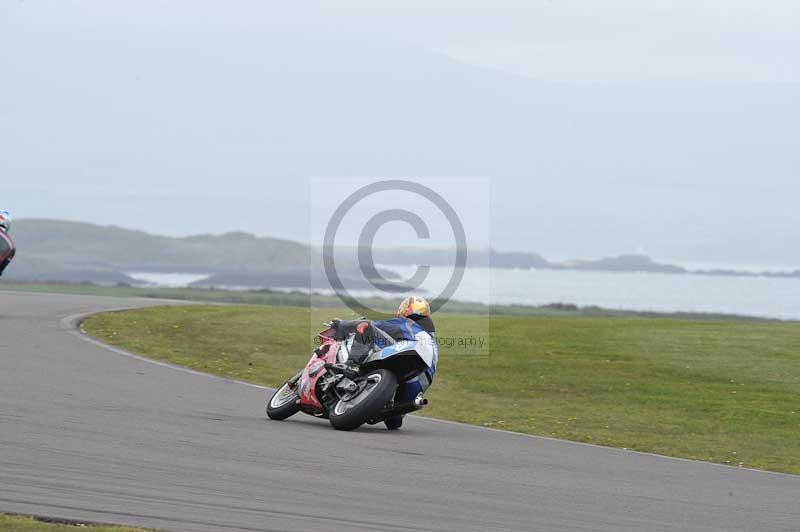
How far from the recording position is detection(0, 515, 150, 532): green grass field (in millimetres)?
7758

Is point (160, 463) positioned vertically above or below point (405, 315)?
below

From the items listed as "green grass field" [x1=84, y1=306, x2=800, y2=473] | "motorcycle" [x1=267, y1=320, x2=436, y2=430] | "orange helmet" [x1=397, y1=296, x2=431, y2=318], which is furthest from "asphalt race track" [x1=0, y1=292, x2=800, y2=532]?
"green grass field" [x1=84, y1=306, x2=800, y2=473]

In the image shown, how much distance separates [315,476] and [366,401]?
333cm

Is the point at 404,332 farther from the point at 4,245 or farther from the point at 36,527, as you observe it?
the point at 4,245

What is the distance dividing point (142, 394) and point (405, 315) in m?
3.78

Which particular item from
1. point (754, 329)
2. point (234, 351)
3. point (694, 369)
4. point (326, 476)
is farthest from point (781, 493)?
point (754, 329)

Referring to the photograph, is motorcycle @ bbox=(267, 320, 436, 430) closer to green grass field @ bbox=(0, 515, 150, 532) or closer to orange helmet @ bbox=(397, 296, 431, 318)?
orange helmet @ bbox=(397, 296, 431, 318)

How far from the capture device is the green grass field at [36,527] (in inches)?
305

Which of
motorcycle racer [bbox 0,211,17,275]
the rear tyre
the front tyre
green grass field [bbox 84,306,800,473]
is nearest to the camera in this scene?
the front tyre

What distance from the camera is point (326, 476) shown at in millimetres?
10461

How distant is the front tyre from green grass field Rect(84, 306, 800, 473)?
3.31 metres

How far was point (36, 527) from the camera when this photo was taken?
7.82m

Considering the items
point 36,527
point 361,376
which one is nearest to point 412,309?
point 361,376

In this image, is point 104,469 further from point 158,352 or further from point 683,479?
point 158,352
